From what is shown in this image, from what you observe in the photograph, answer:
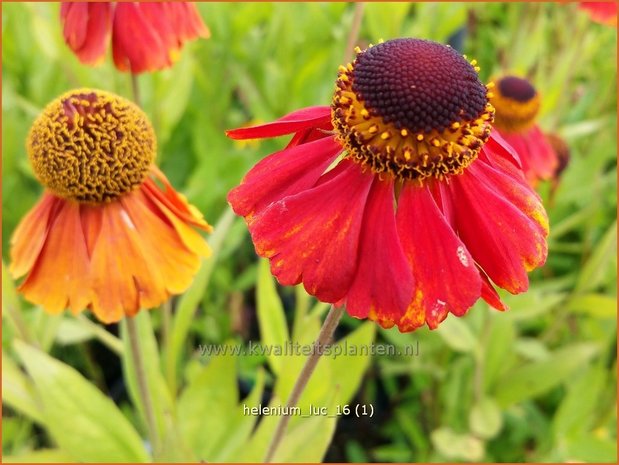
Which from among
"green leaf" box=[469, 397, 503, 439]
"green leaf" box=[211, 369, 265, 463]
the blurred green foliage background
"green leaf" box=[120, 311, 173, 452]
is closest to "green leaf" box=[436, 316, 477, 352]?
the blurred green foliage background

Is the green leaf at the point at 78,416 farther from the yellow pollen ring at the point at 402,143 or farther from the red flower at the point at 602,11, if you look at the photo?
the red flower at the point at 602,11

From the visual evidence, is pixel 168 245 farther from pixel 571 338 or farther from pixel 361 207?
pixel 571 338

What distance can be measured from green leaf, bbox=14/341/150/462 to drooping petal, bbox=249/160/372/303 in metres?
0.40

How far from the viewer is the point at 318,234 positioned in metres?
0.51

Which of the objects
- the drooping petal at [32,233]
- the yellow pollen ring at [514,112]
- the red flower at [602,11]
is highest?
the red flower at [602,11]

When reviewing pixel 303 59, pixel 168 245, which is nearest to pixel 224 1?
pixel 303 59

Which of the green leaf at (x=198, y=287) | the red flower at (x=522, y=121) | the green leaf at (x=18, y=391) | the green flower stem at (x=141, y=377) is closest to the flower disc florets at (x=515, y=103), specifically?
the red flower at (x=522, y=121)

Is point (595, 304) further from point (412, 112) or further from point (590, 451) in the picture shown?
point (412, 112)

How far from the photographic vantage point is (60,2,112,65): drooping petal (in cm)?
83

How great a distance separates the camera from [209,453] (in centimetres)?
93

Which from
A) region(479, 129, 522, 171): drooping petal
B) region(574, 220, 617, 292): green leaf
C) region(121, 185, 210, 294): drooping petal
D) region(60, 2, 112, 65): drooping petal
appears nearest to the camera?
region(479, 129, 522, 171): drooping petal

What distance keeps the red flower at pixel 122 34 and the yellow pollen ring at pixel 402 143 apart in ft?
1.29

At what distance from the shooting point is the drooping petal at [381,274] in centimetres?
48

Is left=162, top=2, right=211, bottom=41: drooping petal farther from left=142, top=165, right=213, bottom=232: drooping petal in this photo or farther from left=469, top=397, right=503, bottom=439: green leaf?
left=469, top=397, right=503, bottom=439: green leaf
